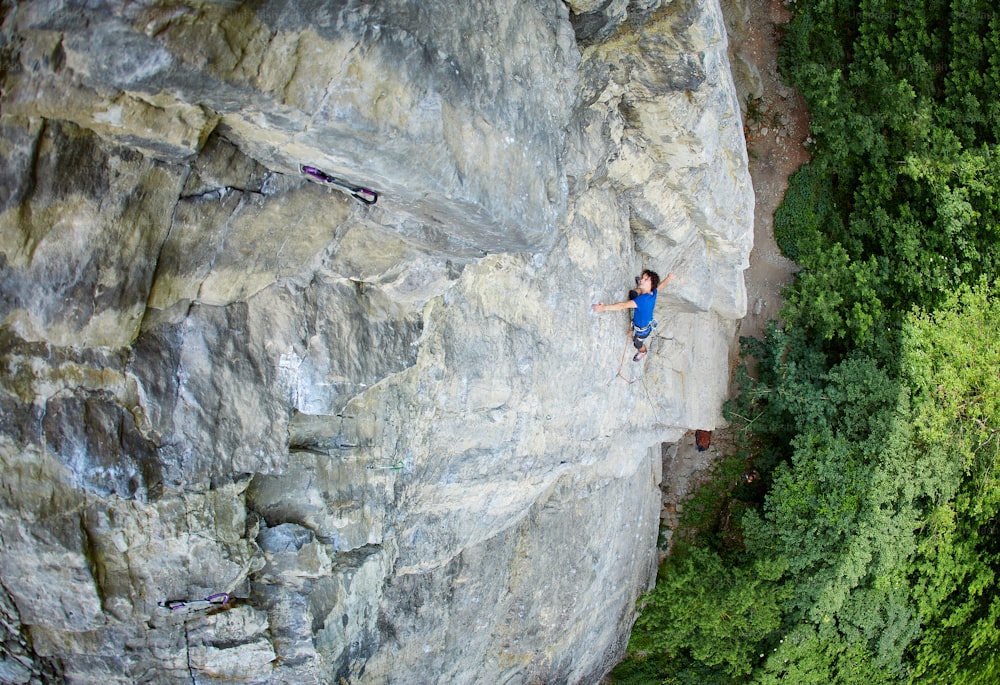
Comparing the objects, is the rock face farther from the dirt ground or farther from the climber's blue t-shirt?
the dirt ground

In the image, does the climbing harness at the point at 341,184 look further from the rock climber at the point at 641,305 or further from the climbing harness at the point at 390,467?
the rock climber at the point at 641,305

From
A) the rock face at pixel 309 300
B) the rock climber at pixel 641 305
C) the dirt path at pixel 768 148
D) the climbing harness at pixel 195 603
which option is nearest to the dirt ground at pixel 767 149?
the dirt path at pixel 768 148

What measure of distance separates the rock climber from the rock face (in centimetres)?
23

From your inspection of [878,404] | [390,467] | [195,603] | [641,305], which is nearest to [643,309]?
[641,305]

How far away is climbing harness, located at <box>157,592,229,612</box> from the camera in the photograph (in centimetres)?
462

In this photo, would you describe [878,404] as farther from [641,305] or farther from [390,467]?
[390,467]

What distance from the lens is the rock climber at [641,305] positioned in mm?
7230

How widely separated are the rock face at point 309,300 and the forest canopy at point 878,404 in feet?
11.7

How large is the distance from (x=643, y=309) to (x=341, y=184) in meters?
4.01

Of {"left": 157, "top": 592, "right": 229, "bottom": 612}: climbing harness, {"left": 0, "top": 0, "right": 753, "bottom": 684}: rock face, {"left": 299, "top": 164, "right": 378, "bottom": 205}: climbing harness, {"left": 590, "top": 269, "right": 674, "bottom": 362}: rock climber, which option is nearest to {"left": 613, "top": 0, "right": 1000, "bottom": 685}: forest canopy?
{"left": 590, "top": 269, "right": 674, "bottom": 362}: rock climber

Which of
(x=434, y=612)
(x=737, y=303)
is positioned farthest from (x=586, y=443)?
(x=737, y=303)

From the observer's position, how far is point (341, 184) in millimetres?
4133

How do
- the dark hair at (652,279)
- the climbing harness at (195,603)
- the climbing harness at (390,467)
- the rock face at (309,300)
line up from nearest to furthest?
1. the rock face at (309,300)
2. the climbing harness at (195,603)
3. the climbing harness at (390,467)
4. the dark hair at (652,279)

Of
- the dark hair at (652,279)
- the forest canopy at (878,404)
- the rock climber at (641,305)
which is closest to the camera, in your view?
the rock climber at (641,305)
